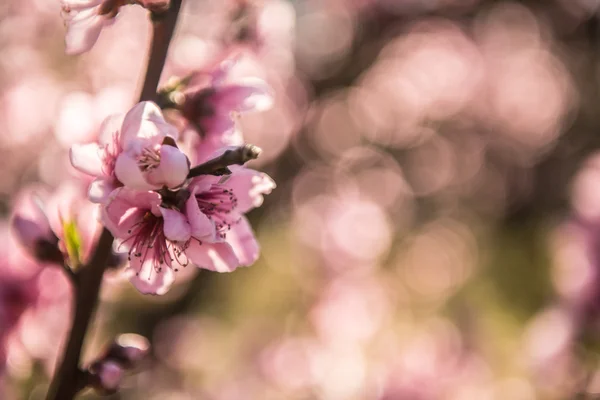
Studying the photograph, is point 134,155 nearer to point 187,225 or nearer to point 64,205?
point 187,225

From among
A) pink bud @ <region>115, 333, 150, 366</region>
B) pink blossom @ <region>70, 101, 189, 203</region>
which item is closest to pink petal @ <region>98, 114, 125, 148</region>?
pink blossom @ <region>70, 101, 189, 203</region>

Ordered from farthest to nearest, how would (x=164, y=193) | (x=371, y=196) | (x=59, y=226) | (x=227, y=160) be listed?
(x=371, y=196) < (x=59, y=226) < (x=164, y=193) < (x=227, y=160)

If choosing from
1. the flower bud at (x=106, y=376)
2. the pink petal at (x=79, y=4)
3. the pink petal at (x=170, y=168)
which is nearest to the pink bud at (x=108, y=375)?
the flower bud at (x=106, y=376)

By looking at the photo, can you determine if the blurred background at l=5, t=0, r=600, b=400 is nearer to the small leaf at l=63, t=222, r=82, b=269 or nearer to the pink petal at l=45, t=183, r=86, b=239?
the pink petal at l=45, t=183, r=86, b=239

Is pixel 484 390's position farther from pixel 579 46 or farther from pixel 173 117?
pixel 579 46

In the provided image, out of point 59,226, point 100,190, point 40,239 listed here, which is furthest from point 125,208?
point 59,226

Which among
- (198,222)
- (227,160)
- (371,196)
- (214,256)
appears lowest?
(371,196)

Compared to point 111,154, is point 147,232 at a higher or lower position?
lower
